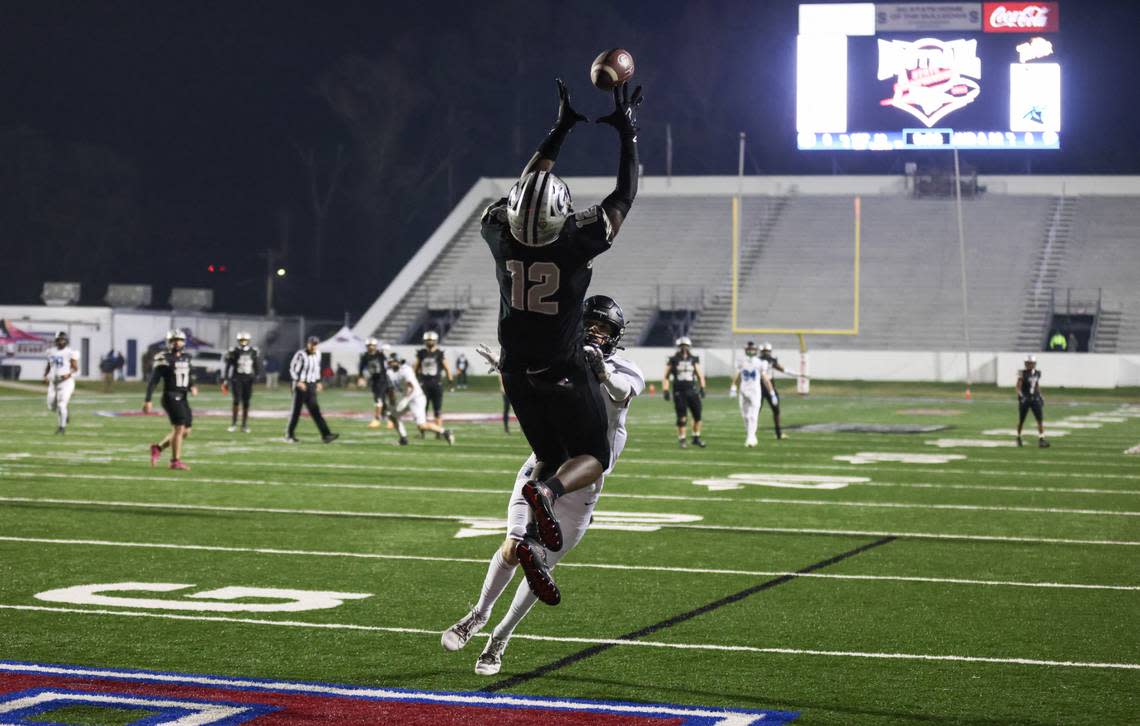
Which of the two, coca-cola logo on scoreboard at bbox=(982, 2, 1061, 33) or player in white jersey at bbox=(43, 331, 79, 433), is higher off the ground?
coca-cola logo on scoreboard at bbox=(982, 2, 1061, 33)

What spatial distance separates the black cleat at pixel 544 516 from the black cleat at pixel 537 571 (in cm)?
6

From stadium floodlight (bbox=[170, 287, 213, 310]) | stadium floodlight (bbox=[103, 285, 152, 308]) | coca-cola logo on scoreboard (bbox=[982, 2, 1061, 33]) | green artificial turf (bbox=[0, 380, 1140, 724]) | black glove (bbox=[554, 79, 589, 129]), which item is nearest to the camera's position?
black glove (bbox=[554, 79, 589, 129])

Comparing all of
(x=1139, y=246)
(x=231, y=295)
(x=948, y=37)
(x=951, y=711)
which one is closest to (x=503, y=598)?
(x=951, y=711)

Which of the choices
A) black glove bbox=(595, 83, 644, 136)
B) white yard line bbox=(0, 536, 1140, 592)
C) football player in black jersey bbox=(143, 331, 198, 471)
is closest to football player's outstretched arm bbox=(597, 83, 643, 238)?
black glove bbox=(595, 83, 644, 136)

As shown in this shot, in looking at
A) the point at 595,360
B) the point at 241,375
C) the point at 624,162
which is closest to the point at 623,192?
the point at 624,162

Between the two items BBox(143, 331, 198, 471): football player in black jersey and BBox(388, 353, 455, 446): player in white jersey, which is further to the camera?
Result: BBox(388, 353, 455, 446): player in white jersey

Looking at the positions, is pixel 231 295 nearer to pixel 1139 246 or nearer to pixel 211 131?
pixel 211 131

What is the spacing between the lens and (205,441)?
2334 cm

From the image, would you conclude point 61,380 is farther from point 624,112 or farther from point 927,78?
point 927,78

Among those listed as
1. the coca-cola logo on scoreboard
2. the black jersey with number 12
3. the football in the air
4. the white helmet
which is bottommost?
the black jersey with number 12

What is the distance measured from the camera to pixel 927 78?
→ 46.4 meters

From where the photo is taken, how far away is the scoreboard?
46219mm

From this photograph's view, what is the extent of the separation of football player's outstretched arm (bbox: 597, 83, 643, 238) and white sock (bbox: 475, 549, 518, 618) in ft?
4.84

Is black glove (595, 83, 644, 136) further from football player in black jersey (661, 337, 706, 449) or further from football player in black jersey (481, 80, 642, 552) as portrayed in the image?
football player in black jersey (661, 337, 706, 449)
